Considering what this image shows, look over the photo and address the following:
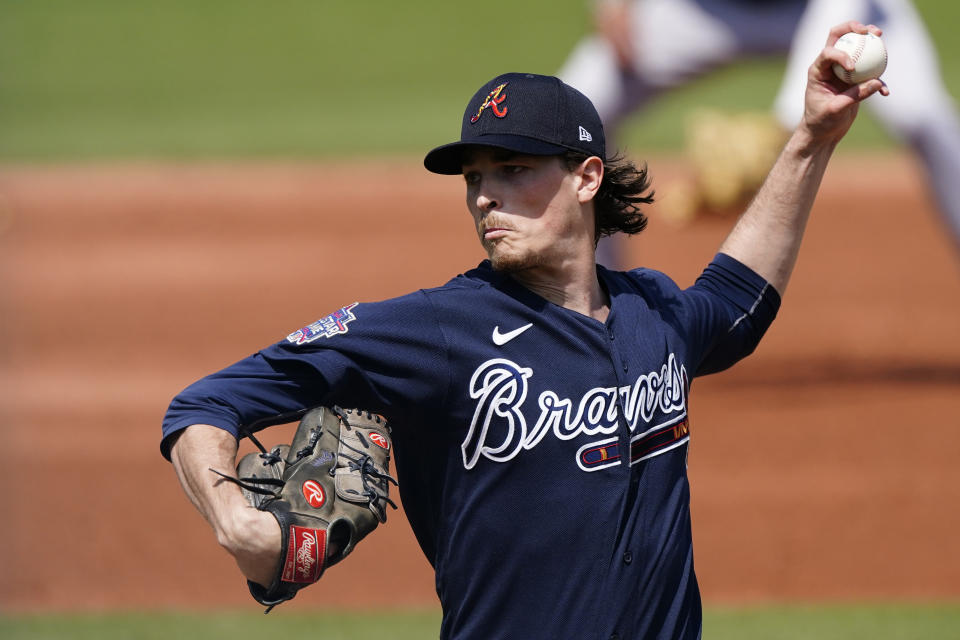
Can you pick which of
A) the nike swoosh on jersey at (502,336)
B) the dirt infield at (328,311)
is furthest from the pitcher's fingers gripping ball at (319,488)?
the dirt infield at (328,311)

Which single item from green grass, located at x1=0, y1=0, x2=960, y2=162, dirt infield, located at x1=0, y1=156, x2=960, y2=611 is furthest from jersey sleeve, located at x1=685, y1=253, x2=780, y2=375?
green grass, located at x1=0, y1=0, x2=960, y2=162

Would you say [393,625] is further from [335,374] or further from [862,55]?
[862,55]

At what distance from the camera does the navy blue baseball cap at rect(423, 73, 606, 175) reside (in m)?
2.45

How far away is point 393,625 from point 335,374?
9.55 feet

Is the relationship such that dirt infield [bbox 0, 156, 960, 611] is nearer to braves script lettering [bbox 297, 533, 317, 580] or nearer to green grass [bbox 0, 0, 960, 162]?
green grass [bbox 0, 0, 960, 162]

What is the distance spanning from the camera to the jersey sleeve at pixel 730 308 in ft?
9.43

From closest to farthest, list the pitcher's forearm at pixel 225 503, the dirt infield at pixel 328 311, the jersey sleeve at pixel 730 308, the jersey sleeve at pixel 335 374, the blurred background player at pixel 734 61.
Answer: the pitcher's forearm at pixel 225 503, the jersey sleeve at pixel 335 374, the jersey sleeve at pixel 730 308, the dirt infield at pixel 328 311, the blurred background player at pixel 734 61

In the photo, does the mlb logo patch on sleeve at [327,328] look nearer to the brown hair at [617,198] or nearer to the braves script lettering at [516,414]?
the braves script lettering at [516,414]

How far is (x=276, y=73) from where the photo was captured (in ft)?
63.0

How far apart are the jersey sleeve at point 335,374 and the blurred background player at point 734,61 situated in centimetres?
448

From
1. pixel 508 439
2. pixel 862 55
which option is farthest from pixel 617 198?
pixel 508 439

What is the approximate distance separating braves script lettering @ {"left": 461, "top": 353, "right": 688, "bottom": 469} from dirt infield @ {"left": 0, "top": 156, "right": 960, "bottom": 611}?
3025 mm

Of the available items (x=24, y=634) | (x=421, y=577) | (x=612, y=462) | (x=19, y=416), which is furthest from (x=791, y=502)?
(x=19, y=416)

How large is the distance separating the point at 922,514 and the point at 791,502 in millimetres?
606
